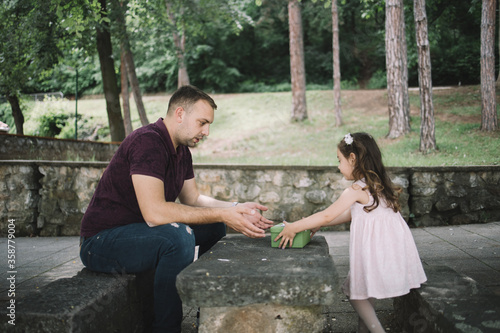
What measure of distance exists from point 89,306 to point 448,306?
5.76 feet

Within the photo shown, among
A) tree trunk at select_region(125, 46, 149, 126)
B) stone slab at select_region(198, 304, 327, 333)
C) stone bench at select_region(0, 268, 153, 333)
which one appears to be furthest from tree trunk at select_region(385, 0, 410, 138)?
stone slab at select_region(198, 304, 327, 333)

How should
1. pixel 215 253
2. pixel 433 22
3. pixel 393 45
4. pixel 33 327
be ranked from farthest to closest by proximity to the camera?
1. pixel 433 22
2. pixel 393 45
3. pixel 215 253
4. pixel 33 327

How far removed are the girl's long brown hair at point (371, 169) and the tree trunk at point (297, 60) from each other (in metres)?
12.2

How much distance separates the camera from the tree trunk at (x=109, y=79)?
9.65 m

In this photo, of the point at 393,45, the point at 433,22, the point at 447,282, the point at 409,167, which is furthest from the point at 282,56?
the point at 447,282

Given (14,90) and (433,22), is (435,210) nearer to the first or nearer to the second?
(14,90)

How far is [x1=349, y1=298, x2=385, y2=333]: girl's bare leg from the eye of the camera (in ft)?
7.42

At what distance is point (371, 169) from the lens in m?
2.68

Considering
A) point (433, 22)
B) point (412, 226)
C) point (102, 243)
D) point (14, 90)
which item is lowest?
point (412, 226)

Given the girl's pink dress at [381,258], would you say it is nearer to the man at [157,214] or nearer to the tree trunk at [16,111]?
the man at [157,214]

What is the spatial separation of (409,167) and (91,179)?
4.53 m

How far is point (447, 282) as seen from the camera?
2.40 m

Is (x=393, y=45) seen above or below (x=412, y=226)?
above

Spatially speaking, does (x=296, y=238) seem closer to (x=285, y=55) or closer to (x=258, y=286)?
(x=258, y=286)
